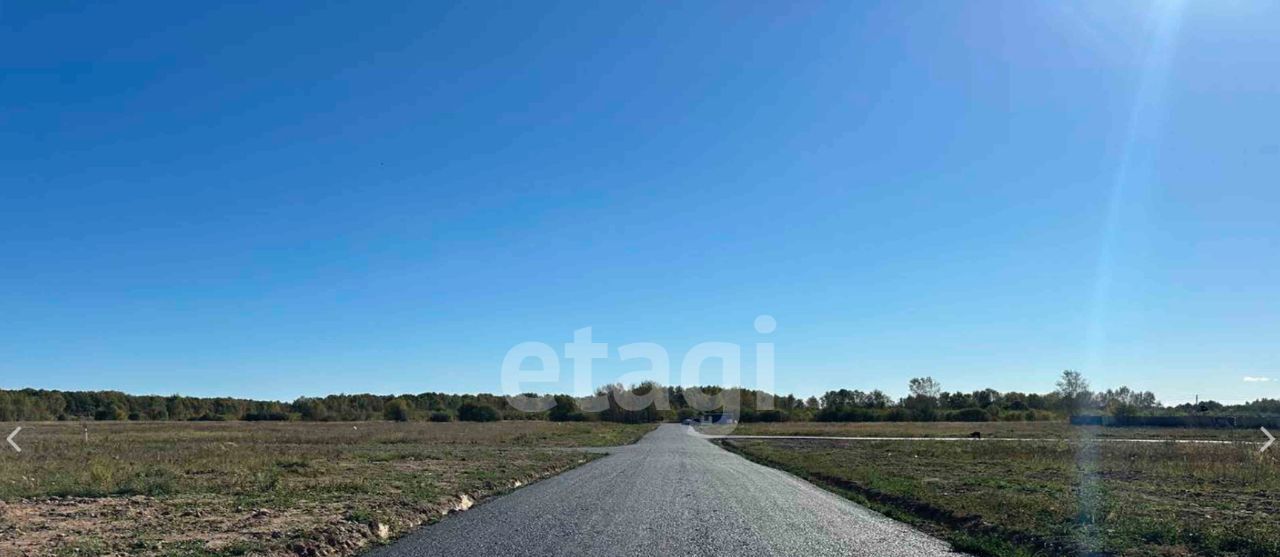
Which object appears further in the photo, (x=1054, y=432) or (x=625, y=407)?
(x=625, y=407)

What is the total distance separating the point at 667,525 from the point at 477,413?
460ft

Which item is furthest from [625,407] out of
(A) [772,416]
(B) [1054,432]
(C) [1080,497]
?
(C) [1080,497]

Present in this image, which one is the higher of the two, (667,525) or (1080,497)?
(1080,497)

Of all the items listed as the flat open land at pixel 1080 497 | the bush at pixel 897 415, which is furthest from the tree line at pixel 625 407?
the flat open land at pixel 1080 497

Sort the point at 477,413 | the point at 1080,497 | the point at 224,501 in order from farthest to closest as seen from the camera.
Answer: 1. the point at 477,413
2. the point at 1080,497
3. the point at 224,501

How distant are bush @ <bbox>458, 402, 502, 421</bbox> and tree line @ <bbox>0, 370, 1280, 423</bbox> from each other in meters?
0.18

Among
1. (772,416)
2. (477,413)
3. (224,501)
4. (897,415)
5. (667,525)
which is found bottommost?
(477,413)

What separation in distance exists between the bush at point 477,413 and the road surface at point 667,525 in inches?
5014

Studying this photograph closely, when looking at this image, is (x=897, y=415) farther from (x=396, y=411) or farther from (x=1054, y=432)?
(x=396, y=411)

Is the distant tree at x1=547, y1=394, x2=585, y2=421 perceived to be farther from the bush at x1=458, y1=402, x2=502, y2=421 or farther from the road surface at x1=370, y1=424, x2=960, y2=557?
the road surface at x1=370, y1=424, x2=960, y2=557

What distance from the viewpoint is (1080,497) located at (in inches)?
780

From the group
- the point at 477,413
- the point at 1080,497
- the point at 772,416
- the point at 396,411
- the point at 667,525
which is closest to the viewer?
the point at 667,525

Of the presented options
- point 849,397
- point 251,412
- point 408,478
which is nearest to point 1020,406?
point 849,397

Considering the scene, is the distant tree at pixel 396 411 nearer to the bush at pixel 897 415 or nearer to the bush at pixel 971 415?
the bush at pixel 897 415
